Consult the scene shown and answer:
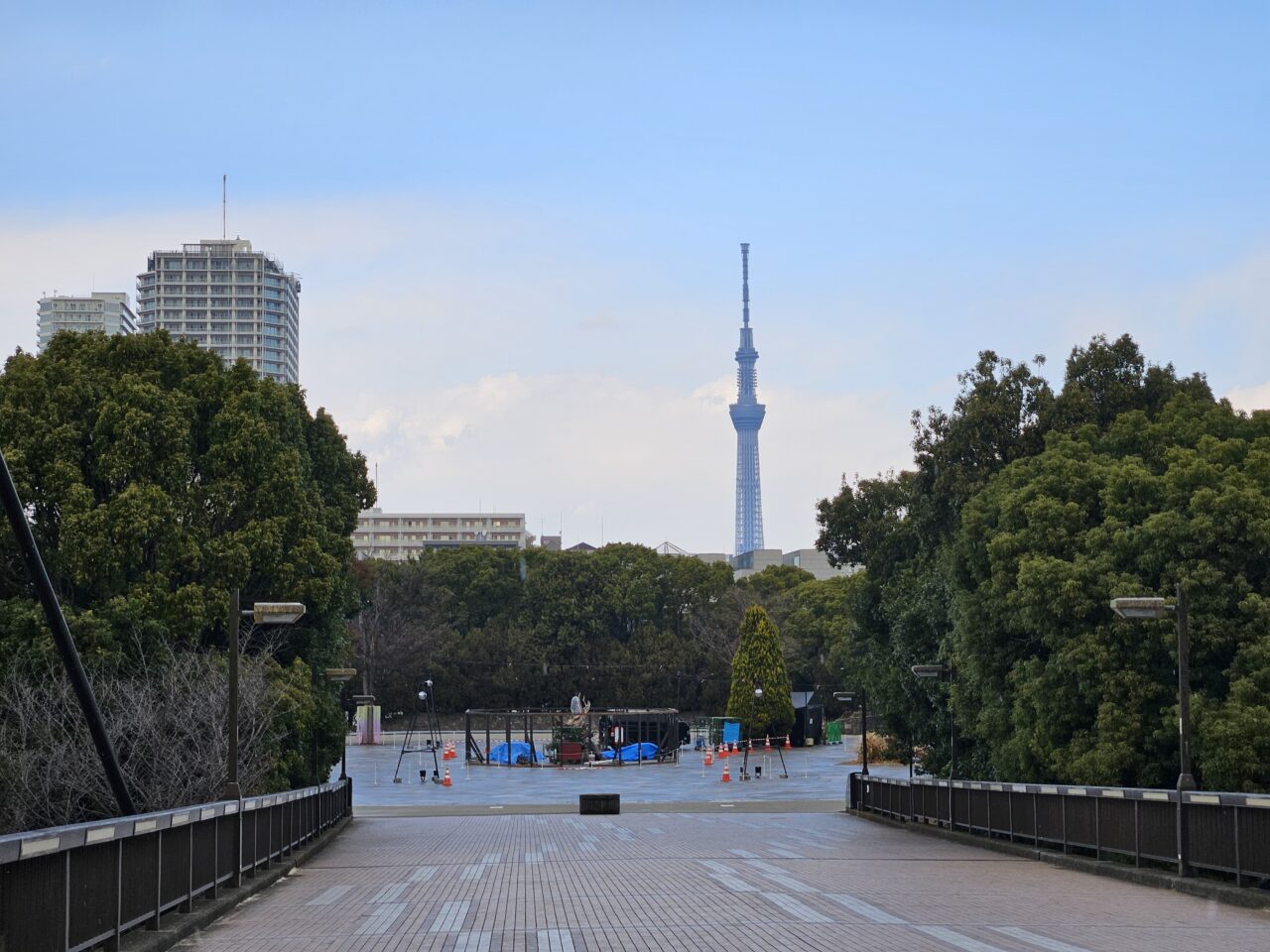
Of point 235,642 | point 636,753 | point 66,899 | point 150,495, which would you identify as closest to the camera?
point 66,899

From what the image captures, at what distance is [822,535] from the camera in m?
52.7

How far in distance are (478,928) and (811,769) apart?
2135 inches

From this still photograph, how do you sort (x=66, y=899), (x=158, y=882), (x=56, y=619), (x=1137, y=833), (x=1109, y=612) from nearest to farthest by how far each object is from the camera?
(x=66, y=899)
(x=158, y=882)
(x=56, y=619)
(x=1137, y=833)
(x=1109, y=612)

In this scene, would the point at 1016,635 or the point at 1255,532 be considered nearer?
the point at 1255,532

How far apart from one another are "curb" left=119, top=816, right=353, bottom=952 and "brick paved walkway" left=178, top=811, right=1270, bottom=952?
16 cm

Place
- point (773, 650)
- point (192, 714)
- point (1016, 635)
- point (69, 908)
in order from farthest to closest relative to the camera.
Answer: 1. point (773, 650)
2. point (1016, 635)
3. point (192, 714)
4. point (69, 908)

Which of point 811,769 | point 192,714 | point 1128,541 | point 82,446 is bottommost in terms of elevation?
point 811,769

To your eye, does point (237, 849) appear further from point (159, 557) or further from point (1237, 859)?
point (159, 557)

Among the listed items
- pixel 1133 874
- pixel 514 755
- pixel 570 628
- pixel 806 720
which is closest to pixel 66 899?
pixel 1133 874

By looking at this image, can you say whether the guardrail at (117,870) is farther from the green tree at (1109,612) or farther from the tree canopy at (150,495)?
the green tree at (1109,612)

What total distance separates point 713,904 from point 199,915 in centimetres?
495

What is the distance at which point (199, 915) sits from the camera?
1496cm

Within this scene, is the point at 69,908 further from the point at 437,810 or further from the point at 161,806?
the point at 437,810

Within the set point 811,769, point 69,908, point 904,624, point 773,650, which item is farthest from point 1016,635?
point 773,650
